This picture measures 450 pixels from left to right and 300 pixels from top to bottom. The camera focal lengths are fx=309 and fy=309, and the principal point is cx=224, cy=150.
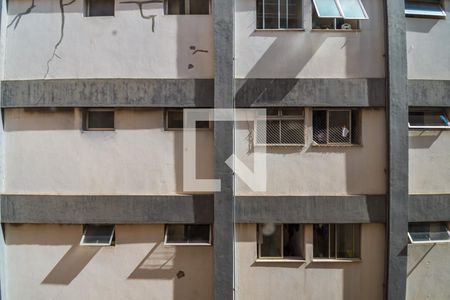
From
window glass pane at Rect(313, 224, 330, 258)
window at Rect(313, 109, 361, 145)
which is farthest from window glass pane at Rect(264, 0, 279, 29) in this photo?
window glass pane at Rect(313, 224, 330, 258)

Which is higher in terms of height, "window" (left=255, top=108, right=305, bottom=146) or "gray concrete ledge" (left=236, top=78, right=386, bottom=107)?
"gray concrete ledge" (left=236, top=78, right=386, bottom=107)

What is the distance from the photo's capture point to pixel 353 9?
5.71 m

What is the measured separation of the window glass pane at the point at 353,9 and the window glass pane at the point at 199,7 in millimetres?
2557

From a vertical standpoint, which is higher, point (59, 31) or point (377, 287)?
point (59, 31)

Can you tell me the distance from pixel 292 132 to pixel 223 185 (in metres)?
1.69

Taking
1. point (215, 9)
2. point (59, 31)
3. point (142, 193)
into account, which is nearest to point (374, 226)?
point (142, 193)

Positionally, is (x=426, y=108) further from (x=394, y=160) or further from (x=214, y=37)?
(x=214, y=37)

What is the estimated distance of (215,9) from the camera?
19.1 ft

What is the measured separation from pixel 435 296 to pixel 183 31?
7057 millimetres

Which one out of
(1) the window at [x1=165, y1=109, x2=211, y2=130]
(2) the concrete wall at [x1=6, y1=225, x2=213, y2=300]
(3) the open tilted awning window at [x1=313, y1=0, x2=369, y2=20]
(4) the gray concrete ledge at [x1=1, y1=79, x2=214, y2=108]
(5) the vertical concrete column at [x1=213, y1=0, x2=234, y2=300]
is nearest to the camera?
(3) the open tilted awning window at [x1=313, y1=0, x2=369, y2=20]

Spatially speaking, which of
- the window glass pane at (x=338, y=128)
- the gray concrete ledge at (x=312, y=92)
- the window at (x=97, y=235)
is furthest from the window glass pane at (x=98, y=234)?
the window glass pane at (x=338, y=128)

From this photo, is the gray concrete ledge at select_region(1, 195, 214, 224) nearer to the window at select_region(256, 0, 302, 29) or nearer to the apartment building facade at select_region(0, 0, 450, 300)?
the apartment building facade at select_region(0, 0, 450, 300)

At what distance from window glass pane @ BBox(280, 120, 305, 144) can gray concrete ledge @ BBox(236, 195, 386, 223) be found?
1.09 m

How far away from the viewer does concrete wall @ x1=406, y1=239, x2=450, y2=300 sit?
5953 mm
